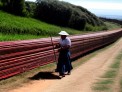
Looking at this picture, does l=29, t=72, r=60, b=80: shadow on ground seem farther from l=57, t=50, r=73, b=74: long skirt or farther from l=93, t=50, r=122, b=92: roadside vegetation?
l=93, t=50, r=122, b=92: roadside vegetation

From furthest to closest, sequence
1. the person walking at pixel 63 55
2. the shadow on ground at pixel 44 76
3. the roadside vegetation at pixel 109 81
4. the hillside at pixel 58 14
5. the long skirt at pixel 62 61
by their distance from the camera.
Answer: the hillside at pixel 58 14 → the long skirt at pixel 62 61 → the person walking at pixel 63 55 → the shadow on ground at pixel 44 76 → the roadside vegetation at pixel 109 81

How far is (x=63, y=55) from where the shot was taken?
16.5 m

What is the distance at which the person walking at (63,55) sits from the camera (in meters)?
16.2

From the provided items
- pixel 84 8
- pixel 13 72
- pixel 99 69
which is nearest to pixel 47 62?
pixel 99 69

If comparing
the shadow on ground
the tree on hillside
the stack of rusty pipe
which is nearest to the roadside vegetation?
the shadow on ground

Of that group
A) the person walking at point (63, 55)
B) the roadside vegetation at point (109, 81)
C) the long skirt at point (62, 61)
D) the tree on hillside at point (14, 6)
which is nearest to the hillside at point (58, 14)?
the tree on hillside at point (14, 6)

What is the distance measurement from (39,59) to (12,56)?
9.52 ft

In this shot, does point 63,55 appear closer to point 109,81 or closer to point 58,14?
point 109,81

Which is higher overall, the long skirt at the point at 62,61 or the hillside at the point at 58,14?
the hillside at the point at 58,14

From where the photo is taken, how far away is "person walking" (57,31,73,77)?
639 inches

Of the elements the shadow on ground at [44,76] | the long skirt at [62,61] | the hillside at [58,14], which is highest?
the hillside at [58,14]

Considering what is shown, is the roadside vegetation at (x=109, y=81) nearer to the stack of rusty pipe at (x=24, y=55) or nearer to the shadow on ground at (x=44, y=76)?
the shadow on ground at (x=44, y=76)

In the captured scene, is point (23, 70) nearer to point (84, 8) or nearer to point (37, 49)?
point (37, 49)

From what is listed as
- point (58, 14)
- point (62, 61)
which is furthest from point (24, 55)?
point (58, 14)
